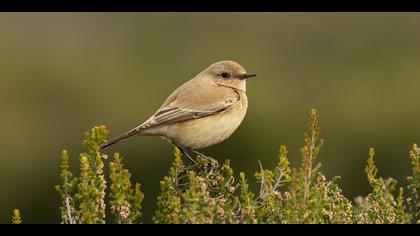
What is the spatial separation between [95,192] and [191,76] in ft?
67.0

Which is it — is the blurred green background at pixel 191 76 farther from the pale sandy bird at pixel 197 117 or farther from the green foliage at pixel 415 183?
the green foliage at pixel 415 183

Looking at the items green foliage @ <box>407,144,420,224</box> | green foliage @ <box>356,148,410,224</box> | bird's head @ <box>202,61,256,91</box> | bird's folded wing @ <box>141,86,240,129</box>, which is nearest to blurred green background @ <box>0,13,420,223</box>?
bird's head @ <box>202,61,256,91</box>

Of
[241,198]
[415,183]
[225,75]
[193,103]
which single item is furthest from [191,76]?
[241,198]

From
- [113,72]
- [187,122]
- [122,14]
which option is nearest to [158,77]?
[113,72]

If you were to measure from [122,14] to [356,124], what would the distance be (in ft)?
57.2

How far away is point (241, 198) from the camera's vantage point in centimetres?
567

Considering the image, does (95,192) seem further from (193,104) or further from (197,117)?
(193,104)

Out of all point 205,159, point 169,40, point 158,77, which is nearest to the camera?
point 205,159

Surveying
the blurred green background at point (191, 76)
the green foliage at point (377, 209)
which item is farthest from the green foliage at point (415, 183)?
the blurred green background at point (191, 76)

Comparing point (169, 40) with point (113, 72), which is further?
point (169, 40)

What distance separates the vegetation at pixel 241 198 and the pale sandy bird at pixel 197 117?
2.77 meters

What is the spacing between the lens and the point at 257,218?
5648 mm

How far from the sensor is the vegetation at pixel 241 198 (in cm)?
530
